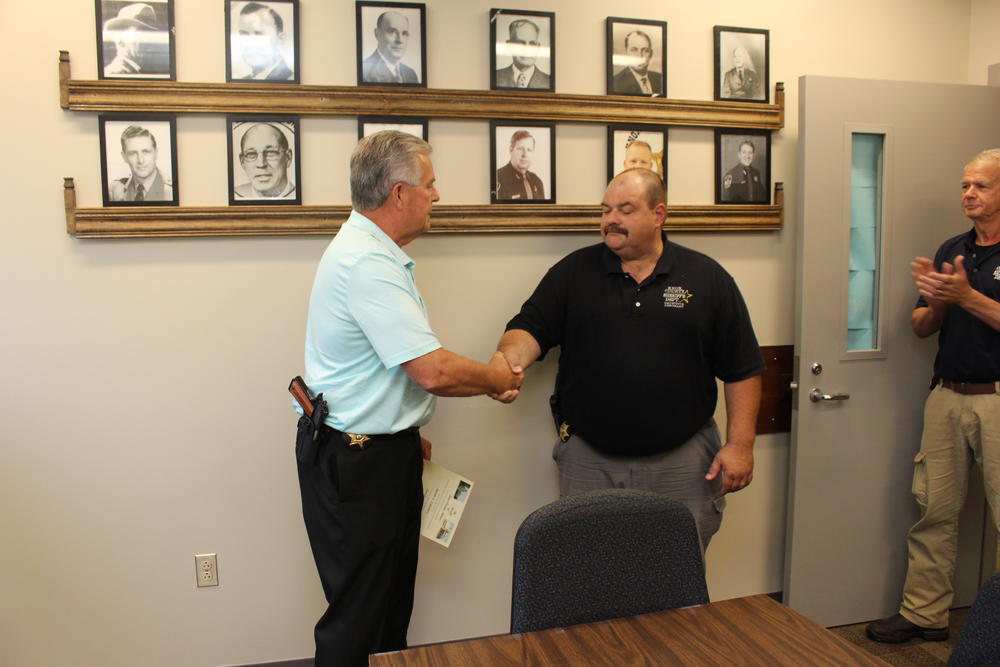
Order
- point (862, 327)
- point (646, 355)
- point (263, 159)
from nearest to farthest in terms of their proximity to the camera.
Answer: point (646, 355) < point (263, 159) < point (862, 327)

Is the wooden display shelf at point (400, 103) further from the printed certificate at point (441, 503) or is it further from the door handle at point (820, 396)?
the printed certificate at point (441, 503)

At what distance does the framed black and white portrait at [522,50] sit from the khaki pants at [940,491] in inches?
73.9

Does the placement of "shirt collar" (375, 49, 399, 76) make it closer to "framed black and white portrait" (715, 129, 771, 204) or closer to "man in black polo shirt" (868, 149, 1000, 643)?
"framed black and white portrait" (715, 129, 771, 204)

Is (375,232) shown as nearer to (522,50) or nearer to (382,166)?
(382,166)

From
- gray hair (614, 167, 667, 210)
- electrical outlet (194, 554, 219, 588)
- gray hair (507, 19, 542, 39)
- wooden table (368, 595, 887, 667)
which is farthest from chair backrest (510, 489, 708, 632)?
gray hair (507, 19, 542, 39)

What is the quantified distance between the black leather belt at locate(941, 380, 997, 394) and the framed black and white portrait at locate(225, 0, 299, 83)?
2.56 metres

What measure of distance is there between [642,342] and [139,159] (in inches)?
67.5

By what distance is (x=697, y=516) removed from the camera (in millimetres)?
2449

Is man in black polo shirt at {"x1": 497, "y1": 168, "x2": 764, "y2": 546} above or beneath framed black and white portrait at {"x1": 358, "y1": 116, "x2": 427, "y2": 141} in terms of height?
beneath

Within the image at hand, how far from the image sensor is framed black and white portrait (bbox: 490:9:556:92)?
8.45ft

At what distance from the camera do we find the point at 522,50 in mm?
2605

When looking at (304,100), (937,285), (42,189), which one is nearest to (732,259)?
(937,285)

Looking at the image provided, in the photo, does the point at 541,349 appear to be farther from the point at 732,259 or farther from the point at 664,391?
the point at 732,259

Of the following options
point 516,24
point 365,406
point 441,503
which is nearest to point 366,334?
point 365,406
